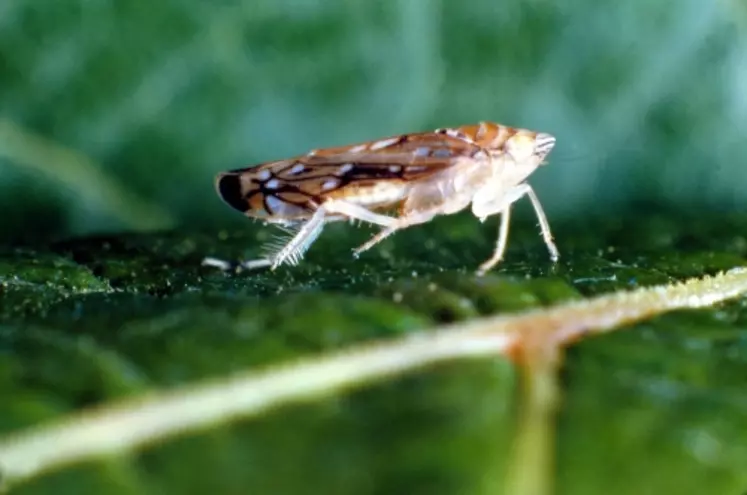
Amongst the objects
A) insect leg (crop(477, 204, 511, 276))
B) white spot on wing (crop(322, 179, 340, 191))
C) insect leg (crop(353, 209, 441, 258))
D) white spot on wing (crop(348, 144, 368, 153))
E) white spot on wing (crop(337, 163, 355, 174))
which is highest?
white spot on wing (crop(348, 144, 368, 153))

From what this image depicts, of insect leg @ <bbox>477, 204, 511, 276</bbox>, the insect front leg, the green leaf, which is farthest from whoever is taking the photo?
the insect front leg

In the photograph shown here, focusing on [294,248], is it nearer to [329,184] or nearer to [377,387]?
[329,184]

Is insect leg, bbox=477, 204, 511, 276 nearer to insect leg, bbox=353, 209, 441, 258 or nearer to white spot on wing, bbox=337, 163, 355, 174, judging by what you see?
insect leg, bbox=353, 209, 441, 258

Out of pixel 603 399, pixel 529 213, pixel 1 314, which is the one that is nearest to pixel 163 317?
pixel 1 314

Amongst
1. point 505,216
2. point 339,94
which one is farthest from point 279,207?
point 505,216

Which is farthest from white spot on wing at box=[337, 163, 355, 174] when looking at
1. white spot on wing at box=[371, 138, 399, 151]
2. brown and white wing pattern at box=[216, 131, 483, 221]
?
white spot on wing at box=[371, 138, 399, 151]

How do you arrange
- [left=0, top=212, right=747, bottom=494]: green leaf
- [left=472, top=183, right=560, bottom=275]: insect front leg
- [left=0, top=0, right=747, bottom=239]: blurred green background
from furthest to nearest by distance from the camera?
[left=0, top=0, right=747, bottom=239]: blurred green background → [left=472, top=183, right=560, bottom=275]: insect front leg → [left=0, top=212, right=747, bottom=494]: green leaf
